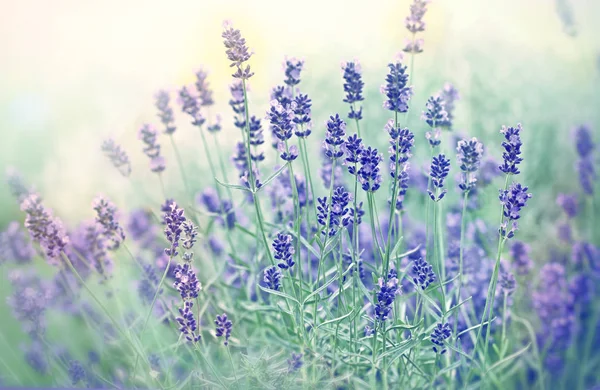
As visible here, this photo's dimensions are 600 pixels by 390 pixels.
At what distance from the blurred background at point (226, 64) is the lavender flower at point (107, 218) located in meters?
0.54

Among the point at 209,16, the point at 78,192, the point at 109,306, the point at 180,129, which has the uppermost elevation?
the point at 209,16

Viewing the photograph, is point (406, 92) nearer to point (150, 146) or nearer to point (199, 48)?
point (150, 146)

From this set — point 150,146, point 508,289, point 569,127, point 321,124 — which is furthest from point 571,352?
point 150,146

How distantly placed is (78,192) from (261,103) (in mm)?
629

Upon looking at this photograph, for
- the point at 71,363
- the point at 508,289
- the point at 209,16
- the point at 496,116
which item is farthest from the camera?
the point at 496,116

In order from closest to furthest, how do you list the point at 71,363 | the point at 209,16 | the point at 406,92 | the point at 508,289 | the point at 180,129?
1. the point at 406,92
2. the point at 508,289
3. the point at 71,363
4. the point at 209,16
5. the point at 180,129

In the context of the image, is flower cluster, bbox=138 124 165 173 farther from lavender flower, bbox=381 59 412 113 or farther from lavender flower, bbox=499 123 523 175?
lavender flower, bbox=499 123 523 175

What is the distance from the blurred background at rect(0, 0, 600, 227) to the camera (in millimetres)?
1634

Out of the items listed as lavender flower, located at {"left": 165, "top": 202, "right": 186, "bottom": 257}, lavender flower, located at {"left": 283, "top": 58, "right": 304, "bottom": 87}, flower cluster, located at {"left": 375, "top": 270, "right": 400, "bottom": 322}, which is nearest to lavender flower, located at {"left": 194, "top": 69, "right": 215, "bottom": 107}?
lavender flower, located at {"left": 283, "top": 58, "right": 304, "bottom": 87}

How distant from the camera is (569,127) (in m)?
1.86

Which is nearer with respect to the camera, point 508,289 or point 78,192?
point 508,289

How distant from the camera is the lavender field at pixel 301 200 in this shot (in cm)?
108

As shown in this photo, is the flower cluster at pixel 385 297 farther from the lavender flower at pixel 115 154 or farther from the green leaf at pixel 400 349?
the lavender flower at pixel 115 154

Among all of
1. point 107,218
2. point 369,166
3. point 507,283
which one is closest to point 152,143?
point 107,218
